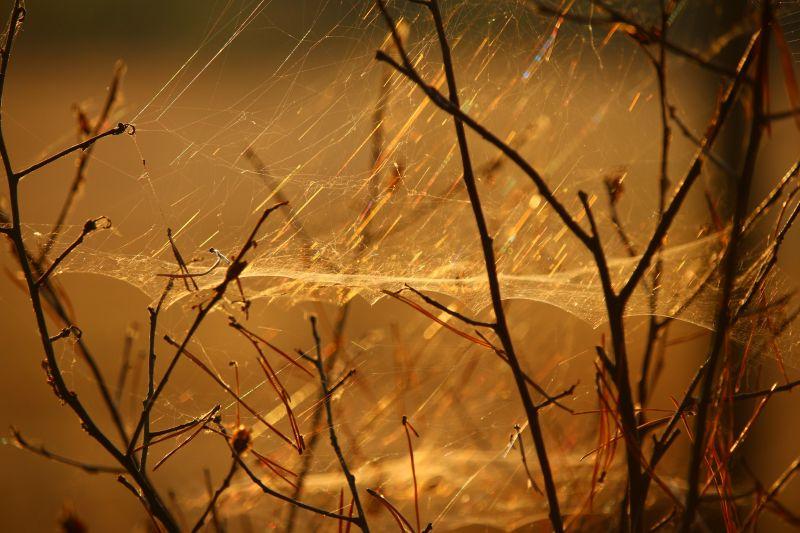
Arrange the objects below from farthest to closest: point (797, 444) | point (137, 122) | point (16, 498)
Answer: point (797, 444)
point (16, 498)
point (137, 122)

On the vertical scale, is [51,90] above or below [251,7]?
above

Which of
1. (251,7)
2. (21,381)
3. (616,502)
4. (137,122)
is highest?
(251,7)

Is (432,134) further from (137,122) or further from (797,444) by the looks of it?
(797,444)

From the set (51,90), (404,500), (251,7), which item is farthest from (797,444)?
(51,90)

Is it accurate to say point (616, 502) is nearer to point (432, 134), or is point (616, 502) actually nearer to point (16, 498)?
point (432, 134)

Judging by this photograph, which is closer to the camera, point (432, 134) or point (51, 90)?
point (432, 134)

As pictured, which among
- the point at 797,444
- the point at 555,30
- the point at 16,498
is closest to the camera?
the point at 555,30
